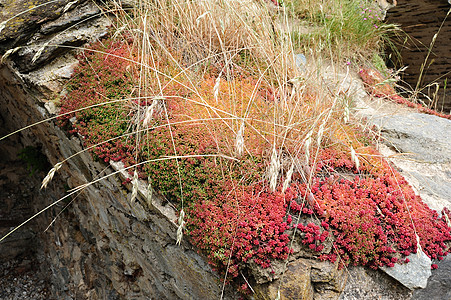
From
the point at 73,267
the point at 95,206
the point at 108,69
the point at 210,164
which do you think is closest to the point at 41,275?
the point at 73,267

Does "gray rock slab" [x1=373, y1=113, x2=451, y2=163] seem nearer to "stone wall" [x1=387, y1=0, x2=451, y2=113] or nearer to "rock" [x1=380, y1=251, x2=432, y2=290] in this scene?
"rock" [x1=380, y1=251, x2=432, y2=290]

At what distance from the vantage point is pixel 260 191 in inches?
115

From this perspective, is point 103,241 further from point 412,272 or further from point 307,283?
point 412,272

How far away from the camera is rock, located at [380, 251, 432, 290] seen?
2803mm

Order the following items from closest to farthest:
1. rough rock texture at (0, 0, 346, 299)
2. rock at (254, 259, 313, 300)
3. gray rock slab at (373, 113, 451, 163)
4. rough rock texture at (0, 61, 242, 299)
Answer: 1. rock at (254, 259, 313, 300)
2. rough rock texture at (0, 0, 346, 299)
3. rough rock texture at (0, 61, 242, 299)
4. gray rock slab at (373, 113, 451, 163)

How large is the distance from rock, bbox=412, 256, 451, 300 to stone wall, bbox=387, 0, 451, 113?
16.4 ft

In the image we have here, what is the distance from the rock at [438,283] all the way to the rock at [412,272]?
0.14 metres

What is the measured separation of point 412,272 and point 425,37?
6.06m

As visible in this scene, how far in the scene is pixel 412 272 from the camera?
2.82 meters

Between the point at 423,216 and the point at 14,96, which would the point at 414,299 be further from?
the point at 14,96

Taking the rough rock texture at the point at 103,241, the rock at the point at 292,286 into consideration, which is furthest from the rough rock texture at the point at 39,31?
the rock at the point at 292,286

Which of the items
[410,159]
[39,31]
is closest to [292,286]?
[410,159]

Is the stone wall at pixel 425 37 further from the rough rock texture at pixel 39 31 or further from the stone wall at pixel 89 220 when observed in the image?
the rough rock texture at pixel 39 31

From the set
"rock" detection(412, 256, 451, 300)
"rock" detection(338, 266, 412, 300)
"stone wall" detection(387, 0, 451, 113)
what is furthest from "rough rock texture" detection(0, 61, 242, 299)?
"stone wall" detection(387, 0, 451, 113)
